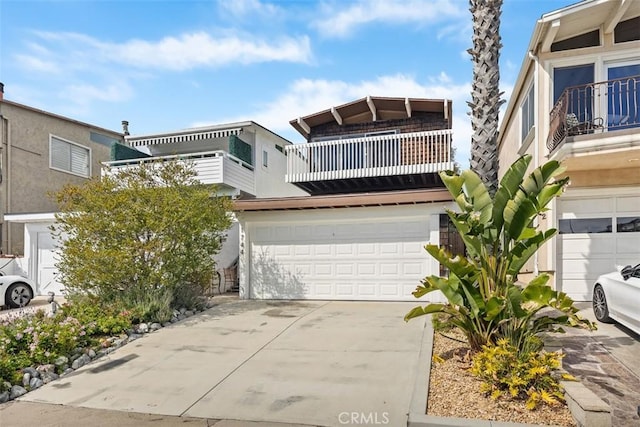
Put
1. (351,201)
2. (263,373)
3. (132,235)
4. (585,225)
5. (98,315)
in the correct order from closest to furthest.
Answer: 1. (263,373)
2. (98,315)
3. (132,235)
4. (585,225)
5. (351,201)

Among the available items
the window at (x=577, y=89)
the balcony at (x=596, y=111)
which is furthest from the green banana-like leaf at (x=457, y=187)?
the window at (x=577, y=89)

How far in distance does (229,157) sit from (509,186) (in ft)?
39.8

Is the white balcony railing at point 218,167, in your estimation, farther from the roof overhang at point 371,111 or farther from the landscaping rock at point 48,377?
the landscaping rock at point 48,377

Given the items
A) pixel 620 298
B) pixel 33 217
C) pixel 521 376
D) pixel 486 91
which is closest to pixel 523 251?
pixel 521 376

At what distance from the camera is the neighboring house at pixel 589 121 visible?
352 inches

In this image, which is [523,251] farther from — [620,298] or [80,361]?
[80,361]

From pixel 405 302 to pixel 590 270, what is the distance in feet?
14.4

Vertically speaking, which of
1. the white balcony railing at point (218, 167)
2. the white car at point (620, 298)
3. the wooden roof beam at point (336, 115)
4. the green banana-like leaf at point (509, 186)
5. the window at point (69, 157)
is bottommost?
the white car at point (620, 298)

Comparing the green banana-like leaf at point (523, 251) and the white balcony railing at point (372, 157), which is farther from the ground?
the white balcony railing at point (372, 157)

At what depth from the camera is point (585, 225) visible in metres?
9.53

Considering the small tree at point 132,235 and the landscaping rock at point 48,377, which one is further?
the small tree at point 132,235

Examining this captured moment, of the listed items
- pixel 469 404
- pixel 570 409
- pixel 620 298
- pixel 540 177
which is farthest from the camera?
pixel 620 298

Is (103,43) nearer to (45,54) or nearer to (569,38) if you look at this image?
(45,54)

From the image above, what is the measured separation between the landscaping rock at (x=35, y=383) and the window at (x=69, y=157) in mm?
15336
